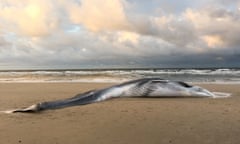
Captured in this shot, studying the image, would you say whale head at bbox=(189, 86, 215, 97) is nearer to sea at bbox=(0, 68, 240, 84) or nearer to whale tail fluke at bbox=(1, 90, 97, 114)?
whale tail fluke at bbox=(1, 90, 97, 114)

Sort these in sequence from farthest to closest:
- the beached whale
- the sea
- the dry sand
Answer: the sea < the beached whale < the dry sand

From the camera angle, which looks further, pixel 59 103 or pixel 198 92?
pixel 198 92

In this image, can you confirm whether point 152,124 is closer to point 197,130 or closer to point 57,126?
point 197,130

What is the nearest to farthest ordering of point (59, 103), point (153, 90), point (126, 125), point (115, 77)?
1. point (126, 125)
2. point (59, 103)
3. point (153, 90)
4. point (115, 77)

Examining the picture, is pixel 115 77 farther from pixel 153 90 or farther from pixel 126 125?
pixel 126 125

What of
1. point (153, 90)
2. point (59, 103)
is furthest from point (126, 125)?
point (153, 90)

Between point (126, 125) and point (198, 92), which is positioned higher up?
point (198, 92)

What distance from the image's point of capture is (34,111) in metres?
6.88

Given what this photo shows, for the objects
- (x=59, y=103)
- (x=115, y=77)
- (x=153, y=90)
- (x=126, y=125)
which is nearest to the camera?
(x=126, y=125)

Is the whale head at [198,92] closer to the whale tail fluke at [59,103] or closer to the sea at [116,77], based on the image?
the whale tail fluke at [59,103]

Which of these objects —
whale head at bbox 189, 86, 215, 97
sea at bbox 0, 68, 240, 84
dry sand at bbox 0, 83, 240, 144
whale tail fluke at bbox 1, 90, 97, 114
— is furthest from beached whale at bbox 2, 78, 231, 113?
sea at bbox 0, 68, 240, 84

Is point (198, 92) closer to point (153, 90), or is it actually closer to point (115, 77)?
point (153, 90)

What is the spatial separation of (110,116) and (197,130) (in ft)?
6.68

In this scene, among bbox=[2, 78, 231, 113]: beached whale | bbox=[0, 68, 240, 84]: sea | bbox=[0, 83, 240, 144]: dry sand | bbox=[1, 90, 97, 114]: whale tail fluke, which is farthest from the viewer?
bbox=[0, 68, 240, 84]: sea
